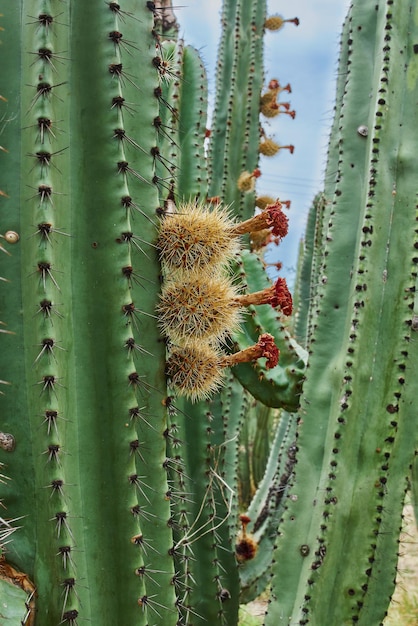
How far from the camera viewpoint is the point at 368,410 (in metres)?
2.29

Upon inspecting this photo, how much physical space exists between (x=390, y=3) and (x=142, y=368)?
1677 mm

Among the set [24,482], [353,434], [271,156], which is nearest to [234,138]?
[271,156]

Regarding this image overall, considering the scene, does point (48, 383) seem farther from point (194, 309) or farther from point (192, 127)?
point (192, 127)

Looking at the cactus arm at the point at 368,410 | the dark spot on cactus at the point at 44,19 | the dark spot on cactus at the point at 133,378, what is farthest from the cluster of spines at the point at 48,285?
the cactus arm at the point at 368,410

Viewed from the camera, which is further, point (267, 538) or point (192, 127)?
point (267, 538)

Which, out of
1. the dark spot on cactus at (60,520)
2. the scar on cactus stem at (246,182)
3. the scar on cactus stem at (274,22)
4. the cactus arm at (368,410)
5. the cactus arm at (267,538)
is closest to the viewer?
the dark spot on cactus at (60,520)

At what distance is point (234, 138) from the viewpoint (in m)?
4.20

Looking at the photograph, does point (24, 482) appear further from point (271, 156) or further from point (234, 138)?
point (271, 156)

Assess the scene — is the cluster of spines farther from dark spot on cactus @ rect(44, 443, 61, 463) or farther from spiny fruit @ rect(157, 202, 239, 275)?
spiny fruit @ rect(157, 202, 239, 275)

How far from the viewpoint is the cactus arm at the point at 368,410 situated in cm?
224

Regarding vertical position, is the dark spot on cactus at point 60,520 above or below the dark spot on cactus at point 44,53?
below

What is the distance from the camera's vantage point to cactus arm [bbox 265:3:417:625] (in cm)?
224

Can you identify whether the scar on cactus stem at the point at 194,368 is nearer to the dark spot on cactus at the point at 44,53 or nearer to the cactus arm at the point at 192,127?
the dark spot on cactus at the point at 44,53

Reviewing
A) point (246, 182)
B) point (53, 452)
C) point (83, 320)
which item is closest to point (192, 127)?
point (246, 182)
